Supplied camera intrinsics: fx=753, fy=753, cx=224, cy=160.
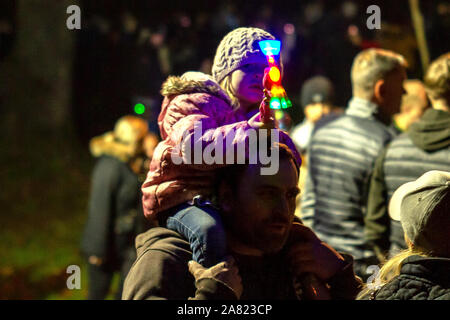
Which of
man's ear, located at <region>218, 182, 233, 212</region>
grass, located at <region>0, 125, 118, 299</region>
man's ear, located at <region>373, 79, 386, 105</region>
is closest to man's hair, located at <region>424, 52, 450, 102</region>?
man's ear, located at <region>373, 79, 386, 105</region>

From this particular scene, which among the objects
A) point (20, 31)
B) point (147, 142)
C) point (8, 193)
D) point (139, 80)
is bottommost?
point (8, 193)

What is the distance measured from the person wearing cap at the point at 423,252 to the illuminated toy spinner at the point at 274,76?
70 cm

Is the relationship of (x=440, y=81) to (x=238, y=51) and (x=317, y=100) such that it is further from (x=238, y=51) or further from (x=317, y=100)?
(x=317, y=100)

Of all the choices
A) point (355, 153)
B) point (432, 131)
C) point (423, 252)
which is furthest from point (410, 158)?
point (423, 252)

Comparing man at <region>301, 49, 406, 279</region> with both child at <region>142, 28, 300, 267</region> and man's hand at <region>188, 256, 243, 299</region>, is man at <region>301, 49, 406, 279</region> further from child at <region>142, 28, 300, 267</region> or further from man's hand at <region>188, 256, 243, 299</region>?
man's hand at <region>188, 256, 243, 299</region>

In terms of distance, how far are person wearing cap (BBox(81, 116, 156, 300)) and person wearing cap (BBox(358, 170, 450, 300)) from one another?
3998 millimetres

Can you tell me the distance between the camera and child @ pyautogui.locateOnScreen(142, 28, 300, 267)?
3365 mm

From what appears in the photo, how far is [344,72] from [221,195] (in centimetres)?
875

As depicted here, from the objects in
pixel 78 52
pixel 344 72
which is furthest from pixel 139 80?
pixel 344 72

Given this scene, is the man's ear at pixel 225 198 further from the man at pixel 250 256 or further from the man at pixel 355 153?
the man at pixel 355 153

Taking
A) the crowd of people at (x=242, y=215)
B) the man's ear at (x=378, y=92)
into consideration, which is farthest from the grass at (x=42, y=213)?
the crowd of people at (x=242, y=215)

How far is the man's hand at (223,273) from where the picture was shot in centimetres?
325

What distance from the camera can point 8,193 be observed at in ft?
41.0
